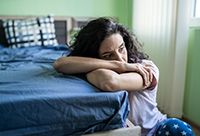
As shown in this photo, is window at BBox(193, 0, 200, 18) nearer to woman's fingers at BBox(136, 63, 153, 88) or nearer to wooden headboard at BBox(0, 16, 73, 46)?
wooden headboard at BBox(0, 16, 73, 46)

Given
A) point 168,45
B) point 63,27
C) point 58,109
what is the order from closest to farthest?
1. point 58,109
2. point 168,45
3. point 63,27

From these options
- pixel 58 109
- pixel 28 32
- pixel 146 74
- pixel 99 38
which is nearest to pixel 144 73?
pixel 146 74

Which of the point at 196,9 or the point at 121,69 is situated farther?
the point at 196,9

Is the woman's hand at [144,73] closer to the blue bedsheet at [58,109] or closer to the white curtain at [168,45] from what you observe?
the blue bedsheet at [58,109]

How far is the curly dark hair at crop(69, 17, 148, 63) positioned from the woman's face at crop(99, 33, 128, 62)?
0.02m

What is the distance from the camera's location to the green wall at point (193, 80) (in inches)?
84.7

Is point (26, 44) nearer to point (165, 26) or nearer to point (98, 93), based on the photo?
point (165, 26)

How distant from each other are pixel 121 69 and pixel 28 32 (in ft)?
5.88

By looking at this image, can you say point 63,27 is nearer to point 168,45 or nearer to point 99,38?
point 168,45

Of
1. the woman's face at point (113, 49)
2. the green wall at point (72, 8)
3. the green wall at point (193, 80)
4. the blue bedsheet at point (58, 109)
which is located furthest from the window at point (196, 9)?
the blue bedsheet at point (58, 109)

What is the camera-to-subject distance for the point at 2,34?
2645 mm

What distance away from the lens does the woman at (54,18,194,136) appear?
92cm

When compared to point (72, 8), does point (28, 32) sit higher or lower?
lower

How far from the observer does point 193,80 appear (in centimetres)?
222
